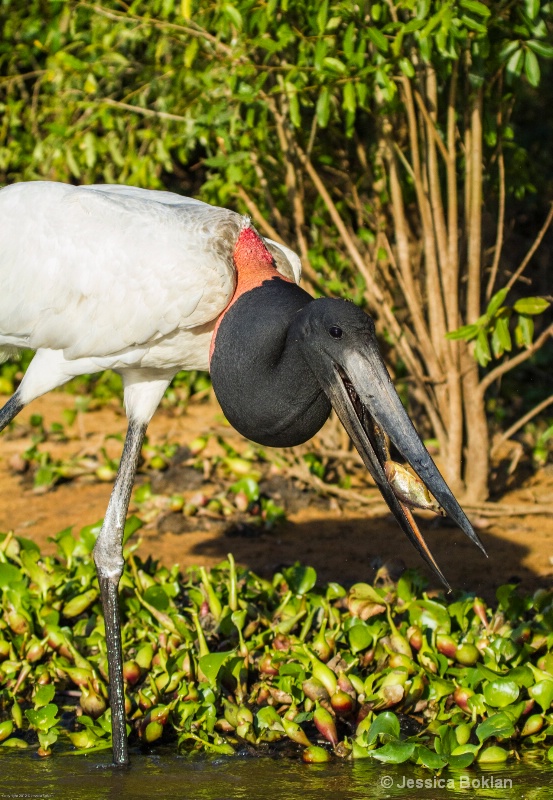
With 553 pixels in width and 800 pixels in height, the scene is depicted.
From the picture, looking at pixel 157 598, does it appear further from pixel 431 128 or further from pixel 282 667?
pixel 431 128

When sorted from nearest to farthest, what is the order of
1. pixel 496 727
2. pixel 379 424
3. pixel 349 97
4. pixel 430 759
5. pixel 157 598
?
pixel 379 424 → pixel 430 759 → pixel 496 727 → pixel 157 598 → pixel 349 97

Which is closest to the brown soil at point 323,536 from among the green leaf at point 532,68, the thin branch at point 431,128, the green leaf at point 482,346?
the green leaf at point 482,346

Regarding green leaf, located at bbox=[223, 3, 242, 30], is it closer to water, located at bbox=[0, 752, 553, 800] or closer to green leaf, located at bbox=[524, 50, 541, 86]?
green leaf, located at bbox=[524, 50, 541, 86]

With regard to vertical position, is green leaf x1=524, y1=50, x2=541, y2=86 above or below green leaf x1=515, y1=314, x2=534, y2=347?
above

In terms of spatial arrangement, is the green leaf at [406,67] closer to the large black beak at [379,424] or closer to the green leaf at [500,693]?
the large black beak at [379,424]

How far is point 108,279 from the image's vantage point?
14.0 feet

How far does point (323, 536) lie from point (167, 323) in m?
2.42

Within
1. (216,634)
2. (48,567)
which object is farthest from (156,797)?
(48,567)

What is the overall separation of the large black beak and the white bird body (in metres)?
0.81

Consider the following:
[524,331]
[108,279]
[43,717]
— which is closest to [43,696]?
[43,717]

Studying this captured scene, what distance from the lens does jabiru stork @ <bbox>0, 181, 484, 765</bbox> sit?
3.61 meters

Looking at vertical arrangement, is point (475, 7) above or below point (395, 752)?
above

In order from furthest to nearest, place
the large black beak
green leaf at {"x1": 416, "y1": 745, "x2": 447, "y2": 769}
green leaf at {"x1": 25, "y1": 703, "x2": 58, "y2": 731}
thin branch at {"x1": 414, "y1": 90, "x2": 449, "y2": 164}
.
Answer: thin branch at {"x1": 414, "y1": 90, "x2": 449, "y2": 164}
green leaf at {"x1": 25, "y1": 703, "x2": 58, "y2": 731}
green leaf at {"x1": 416, "y1": 745, "x2": 447, "y2": 769}
the large black beak

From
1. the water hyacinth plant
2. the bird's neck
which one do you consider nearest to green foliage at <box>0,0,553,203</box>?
the bird's neck
